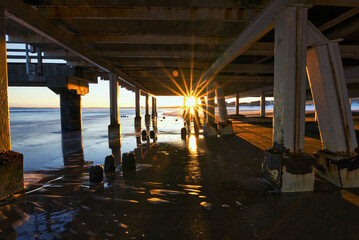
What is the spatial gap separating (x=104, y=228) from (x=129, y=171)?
332 centimetres

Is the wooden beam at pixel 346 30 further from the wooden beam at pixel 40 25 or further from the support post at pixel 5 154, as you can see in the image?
the support post at pixel 5 154

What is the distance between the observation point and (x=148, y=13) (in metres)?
6.23

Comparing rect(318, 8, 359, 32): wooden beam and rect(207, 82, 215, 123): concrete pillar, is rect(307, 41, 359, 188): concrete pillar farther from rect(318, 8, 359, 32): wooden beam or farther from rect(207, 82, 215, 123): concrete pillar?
rect(207, 82, 215, 123): concrete pillar

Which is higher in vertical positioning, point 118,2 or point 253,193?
point 118,2

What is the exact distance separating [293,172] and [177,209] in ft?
8.69

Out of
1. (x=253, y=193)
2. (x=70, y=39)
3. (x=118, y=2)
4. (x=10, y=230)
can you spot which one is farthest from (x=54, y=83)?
(x=253, y=193)

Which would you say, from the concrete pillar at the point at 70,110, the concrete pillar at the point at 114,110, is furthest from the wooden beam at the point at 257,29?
the concrete pillar at the point at 70,110

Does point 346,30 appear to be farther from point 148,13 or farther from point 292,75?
point 148,13

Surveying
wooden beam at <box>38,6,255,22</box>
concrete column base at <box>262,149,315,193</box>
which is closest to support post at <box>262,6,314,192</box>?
concrete column base at <box>262,149,315,193</box>

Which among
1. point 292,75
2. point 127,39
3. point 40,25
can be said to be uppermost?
point 127,39

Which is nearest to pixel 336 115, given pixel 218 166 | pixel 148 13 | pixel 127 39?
pixel 218 166

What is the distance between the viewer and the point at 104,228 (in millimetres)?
3137

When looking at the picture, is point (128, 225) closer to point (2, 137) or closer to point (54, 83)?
point (2, 137)

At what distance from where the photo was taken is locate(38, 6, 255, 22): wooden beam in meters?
6.09
